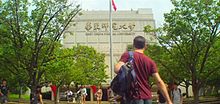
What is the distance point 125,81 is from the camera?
5.80m

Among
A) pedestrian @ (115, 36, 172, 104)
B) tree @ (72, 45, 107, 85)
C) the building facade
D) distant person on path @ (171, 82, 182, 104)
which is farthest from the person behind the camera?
the building facade

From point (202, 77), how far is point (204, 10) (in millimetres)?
4232

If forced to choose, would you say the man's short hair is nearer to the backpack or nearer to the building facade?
the backpack

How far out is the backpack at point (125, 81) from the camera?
5781 mm

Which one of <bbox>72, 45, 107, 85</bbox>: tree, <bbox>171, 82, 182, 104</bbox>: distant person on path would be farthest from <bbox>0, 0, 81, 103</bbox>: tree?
<bbox>72, 45, 107, 85</bbox>: tree

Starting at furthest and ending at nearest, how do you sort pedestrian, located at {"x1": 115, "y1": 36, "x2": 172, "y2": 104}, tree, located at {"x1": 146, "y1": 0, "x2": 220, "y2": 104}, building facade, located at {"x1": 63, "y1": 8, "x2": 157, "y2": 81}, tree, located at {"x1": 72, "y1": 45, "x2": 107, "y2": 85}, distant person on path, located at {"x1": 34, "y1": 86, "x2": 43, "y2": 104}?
1. building facade, located at {"x1": 63, "y1": 8, "x2": 157, "y2": 81}
2. tree, located at {"x1": 72, "y1": 45, "x2": 107, "y2": 85}
3. tree, located at {"x1": 146, "y1": 0, "x2": 220, "y2": 104}
4. distant person on path, located at {"x1": 34, "y1": 86, "x2": 43, "y2": 104}
5. pedestrian, located at {"x1": 115, "y1": 36, "x2": 172, "y2": 104}

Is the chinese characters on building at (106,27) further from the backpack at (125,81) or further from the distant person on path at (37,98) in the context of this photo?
the backpack at (125,81)

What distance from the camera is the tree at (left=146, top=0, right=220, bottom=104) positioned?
2362 cm

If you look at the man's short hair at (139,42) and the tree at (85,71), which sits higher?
the tree at (85,71)

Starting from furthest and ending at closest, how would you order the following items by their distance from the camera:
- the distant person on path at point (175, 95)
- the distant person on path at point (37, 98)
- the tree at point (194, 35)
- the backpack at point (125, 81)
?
the tree at point (194, 35)
the distant person on path at point (37, 98)
the distant person on path at point (175, 95)
the backpack at point (125, 81)

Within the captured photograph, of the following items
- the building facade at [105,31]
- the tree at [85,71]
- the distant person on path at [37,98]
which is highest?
the building facade at [105,31]

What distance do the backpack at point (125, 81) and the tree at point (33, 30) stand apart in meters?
16.2

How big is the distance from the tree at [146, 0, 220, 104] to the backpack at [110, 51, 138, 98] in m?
18.0

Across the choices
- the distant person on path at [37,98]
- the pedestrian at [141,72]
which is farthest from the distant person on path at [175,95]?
the pedestrian at [141,72]
